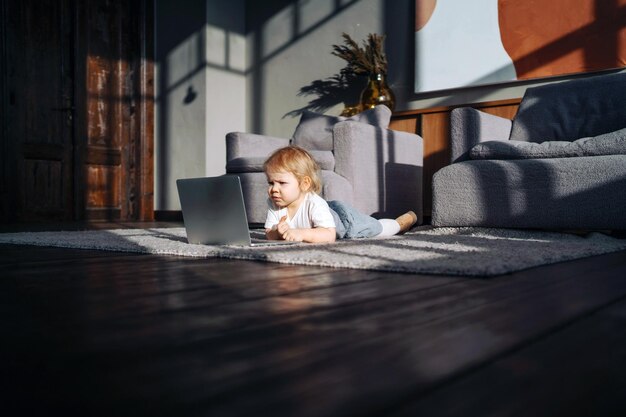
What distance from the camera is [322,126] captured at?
3680 millimetres

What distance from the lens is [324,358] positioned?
50 cm

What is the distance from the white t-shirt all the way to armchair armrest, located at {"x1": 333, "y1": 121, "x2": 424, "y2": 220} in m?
0.90

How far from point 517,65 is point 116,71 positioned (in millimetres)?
3420

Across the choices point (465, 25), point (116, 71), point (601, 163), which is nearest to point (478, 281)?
point (601, 163)

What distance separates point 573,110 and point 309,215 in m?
1.69

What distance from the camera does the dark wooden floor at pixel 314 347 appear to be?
0.39 meters

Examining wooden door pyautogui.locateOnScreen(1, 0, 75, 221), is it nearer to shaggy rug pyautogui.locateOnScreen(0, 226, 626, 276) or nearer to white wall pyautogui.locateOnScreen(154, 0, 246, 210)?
white wall pyautogui.locateOnScreen(154, 0, 246, 210)

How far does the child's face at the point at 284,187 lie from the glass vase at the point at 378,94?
2020mm

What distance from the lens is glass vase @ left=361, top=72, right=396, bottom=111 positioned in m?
3.90

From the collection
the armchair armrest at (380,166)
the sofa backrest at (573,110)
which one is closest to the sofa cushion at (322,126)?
the armchair armrest at (380,166)

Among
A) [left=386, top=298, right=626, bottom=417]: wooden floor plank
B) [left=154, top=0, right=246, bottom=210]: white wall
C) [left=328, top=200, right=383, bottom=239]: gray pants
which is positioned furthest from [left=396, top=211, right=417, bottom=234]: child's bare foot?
[left=154, top=0, right=246, bottom=210]: white wall

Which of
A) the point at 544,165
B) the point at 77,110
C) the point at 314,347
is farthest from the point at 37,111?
the point at 314,347

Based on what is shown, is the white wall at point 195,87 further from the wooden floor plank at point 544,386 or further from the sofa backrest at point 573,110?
the wooden floor plank at point 544,386

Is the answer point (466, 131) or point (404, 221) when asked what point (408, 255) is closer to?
point (404, 221)
